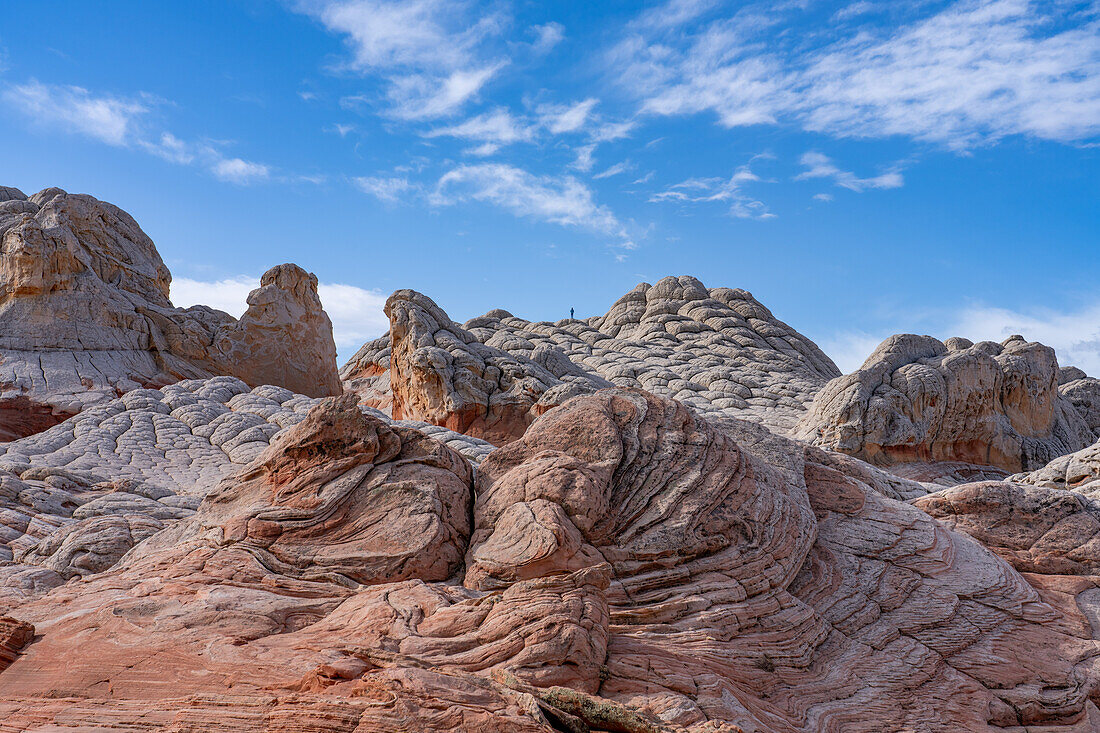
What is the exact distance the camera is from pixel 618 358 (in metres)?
30.8

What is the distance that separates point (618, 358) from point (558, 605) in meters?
25.6

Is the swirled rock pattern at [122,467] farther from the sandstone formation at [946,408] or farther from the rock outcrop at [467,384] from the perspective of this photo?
the sandstone formation at [946,408]

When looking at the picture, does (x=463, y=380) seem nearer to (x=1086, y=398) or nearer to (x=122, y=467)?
(x=122, y=467)

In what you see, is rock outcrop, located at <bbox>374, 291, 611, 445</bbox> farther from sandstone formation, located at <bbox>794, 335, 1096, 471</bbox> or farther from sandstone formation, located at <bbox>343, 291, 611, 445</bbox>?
sandstone formation, located at <bbox>794, 335, 1096, 471</bbox>

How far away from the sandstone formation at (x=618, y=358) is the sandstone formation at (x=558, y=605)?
39.6 ft

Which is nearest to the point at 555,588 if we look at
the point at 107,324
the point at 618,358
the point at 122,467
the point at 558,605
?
the point at 558,605

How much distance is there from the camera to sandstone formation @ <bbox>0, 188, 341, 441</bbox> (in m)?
22.8

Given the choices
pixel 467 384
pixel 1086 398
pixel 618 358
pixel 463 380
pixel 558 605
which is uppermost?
pixel 618 358

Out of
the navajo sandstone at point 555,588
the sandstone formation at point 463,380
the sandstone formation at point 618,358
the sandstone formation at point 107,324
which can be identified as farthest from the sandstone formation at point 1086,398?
the sandstone formation at point 107,324

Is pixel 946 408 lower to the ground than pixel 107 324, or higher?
lower

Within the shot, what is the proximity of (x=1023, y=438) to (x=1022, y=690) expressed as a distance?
1917cm

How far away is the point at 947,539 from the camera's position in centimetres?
850

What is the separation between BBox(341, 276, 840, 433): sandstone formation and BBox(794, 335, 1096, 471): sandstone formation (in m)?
2.84

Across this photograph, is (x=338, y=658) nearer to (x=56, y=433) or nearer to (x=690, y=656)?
(x=690, y=656)
